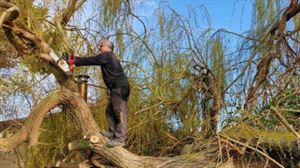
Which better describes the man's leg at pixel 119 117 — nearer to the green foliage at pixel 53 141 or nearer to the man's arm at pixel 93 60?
the man's arm at pixel 93 60

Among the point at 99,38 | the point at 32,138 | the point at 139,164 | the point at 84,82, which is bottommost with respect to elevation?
the point at 139,164

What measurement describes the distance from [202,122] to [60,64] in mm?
1973

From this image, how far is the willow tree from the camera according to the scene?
504cm

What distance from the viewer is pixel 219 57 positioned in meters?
6.06

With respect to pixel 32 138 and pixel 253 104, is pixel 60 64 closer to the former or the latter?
pixel 32 138

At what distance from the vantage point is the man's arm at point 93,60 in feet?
16.2

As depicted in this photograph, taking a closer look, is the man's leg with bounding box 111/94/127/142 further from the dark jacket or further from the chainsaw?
the chainsaw

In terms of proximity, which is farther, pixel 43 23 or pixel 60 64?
pixel 43 23

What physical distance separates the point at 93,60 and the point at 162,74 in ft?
4.60

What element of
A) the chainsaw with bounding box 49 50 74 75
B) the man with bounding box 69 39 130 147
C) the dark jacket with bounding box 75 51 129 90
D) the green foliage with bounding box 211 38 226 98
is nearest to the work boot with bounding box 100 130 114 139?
the man with bounding box 69 39 130 147

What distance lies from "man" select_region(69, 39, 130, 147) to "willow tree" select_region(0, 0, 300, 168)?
0.14 meters

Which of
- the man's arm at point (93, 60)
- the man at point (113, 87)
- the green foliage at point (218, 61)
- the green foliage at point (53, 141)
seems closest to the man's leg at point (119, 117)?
the man at point (113, 87)

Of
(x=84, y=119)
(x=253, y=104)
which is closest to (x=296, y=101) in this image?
(x=253, y=104)

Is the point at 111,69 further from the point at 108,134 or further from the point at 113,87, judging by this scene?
the point at 108,134
